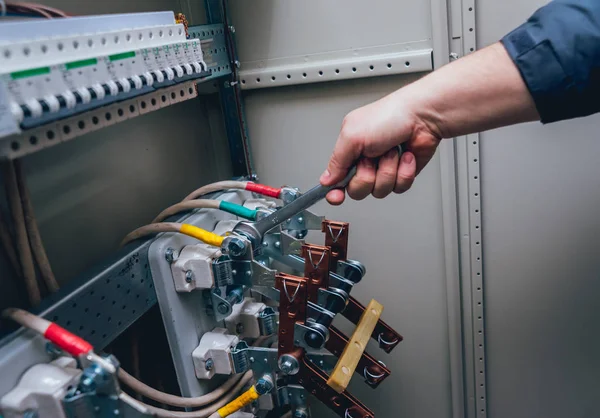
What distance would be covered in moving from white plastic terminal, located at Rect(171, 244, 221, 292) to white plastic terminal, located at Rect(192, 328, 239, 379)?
0.43 feet

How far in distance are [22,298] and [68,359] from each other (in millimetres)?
233

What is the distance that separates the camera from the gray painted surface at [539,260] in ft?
3.77

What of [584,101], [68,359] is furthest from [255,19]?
[68,359]

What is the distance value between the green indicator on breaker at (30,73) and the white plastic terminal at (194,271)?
1.42 feet

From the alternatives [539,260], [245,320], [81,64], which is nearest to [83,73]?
[81,64]

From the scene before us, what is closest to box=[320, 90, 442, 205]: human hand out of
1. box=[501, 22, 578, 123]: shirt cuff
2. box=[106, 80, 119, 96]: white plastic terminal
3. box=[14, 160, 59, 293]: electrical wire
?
box=[501, 22, 578, 123]: shirt cuff

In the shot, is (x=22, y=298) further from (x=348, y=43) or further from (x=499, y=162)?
(x=499, y=162)

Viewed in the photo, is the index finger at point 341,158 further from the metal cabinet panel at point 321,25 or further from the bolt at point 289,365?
the metal cabinet panel at point 321,25

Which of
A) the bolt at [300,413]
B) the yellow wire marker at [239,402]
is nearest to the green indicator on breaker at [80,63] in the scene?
the yellow wire marker at [239,402]

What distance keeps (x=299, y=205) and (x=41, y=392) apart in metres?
0.49

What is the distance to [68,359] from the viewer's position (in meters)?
0.72

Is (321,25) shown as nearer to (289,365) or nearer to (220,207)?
(220,207)

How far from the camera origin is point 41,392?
66 centimetres

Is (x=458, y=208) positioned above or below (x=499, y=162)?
below
